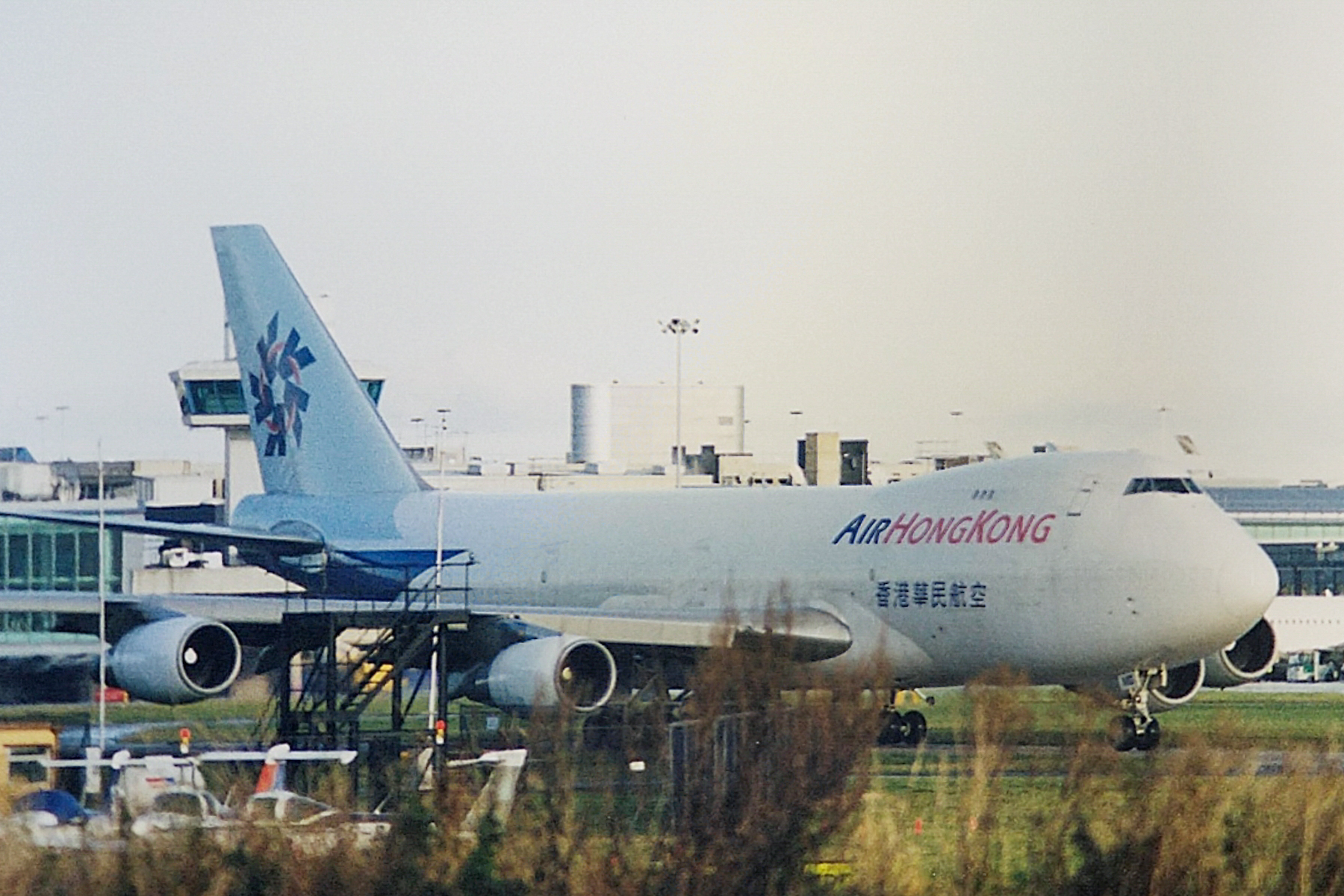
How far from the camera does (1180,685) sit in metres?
37.2

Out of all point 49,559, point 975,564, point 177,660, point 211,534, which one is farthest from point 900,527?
point 49,559

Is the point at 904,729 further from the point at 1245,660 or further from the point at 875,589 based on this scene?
the point at 1245,660

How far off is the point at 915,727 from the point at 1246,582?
604 cm

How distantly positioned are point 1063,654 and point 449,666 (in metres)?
9.78

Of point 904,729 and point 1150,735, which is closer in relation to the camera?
point 1150,735

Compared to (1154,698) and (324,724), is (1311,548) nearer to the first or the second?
(1154,698)

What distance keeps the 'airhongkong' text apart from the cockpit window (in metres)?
1.31

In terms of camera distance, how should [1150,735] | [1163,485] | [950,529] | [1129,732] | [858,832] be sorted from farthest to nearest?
[950,529], [1163,485], [1129,732], [1150,735], [858,832]

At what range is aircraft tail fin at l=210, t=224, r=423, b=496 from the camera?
48219 millimetres

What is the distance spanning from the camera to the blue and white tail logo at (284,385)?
160 ft

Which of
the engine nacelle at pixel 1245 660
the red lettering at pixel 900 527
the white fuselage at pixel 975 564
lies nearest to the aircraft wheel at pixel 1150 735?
the white fuselage at pixel 975 564

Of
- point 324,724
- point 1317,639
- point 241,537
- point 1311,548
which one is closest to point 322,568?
point 241,537

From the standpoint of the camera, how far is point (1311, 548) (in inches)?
4112

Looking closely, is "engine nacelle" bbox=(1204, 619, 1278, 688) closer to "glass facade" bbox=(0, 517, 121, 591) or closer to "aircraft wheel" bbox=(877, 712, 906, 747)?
"aircraft wheel" bbox=(877, 712, 906, 747)
